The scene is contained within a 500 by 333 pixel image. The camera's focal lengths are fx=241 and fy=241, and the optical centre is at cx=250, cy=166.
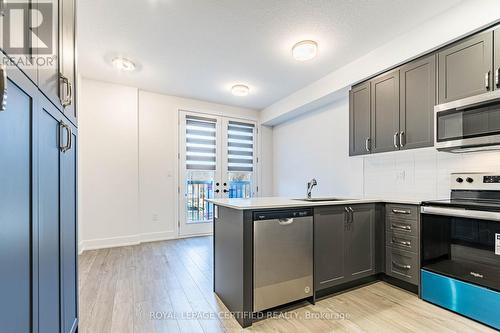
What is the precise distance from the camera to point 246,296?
6.20ft

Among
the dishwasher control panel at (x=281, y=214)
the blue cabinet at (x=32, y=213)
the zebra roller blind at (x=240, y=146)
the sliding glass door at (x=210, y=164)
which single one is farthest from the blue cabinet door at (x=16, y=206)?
the zebra roller blind at (x=240, y=146)

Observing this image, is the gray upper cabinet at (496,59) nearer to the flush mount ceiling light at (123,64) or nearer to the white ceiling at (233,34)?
the white ceiling at (233,34)

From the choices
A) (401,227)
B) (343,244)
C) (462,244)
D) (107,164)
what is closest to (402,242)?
(401,227)

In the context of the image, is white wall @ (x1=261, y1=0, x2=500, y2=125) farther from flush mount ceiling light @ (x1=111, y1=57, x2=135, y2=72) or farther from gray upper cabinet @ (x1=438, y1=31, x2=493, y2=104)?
flush mount ceiling light @ (x1=111, y1=57, x2=135, y2=72)

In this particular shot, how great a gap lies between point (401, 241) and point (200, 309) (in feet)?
6.88

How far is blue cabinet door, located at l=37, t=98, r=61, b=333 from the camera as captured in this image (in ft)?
3.10

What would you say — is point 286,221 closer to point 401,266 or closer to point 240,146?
point 401,266

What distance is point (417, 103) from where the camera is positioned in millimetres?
2523

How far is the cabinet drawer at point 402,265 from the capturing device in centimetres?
236

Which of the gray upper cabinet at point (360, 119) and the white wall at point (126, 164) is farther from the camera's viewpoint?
the white wall at point (126, 164)

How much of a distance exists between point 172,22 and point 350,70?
2.34 metres

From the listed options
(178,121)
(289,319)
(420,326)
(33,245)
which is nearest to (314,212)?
(289,319)

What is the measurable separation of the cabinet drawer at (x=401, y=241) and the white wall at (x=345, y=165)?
60cm

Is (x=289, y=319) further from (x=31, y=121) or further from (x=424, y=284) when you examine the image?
(x=31, y=121)
